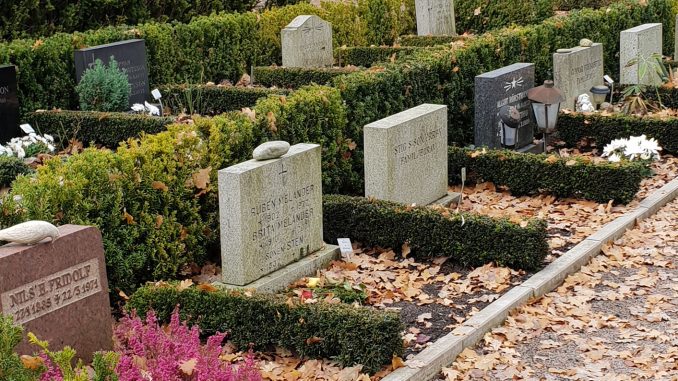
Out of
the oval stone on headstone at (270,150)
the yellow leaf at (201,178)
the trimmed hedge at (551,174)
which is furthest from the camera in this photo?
the trimmed hedge at (551,174)

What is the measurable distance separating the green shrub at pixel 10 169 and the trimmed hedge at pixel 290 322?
376cm

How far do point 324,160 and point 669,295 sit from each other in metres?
3.77

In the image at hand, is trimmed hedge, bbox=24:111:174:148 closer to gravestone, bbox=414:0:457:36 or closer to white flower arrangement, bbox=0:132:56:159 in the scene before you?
white flower arrangement, bbox=0:132:56:159

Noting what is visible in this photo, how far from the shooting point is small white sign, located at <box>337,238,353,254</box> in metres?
9.45

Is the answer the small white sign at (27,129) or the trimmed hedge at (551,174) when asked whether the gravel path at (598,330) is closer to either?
the trimmed hedge at (551,174)

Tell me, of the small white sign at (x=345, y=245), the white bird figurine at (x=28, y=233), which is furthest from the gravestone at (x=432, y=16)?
the white bird figurine at (x=28, y=233)

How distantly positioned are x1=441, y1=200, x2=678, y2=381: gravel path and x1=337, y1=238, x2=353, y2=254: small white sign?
1.83 meters

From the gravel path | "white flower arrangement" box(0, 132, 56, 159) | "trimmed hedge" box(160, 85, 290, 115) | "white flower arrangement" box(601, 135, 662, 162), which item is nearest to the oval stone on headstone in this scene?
the gravel path

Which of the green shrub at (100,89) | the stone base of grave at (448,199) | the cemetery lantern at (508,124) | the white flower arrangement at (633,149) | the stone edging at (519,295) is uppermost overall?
the green shrub at (100,89)

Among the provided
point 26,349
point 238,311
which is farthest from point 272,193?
point 26,349

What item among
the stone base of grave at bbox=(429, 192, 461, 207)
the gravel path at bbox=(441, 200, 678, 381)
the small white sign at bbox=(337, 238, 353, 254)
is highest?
the small white sign at bbox=(337, 238, 353, 254)

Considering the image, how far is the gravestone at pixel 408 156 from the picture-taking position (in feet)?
33.1

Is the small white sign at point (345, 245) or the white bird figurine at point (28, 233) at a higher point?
the white bird figurine at point (28, 233)

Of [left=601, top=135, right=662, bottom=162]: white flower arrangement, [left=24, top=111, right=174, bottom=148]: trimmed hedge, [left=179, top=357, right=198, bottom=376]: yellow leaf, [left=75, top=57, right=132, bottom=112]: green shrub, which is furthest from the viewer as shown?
[left=75, top=57, right=132, bottom=112]: green shrub
